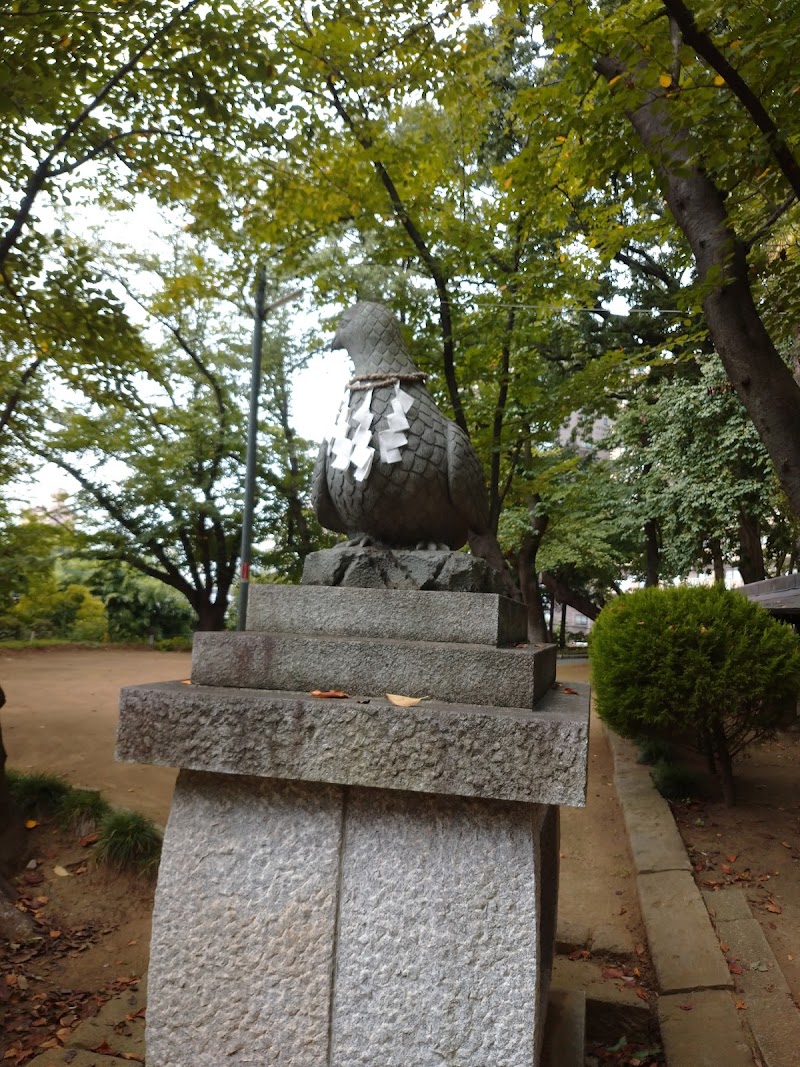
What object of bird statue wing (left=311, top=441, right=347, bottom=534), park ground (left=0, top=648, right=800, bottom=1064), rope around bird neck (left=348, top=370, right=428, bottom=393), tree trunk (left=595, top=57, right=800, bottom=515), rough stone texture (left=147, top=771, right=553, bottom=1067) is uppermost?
tree trunk (left=595, top=57, right=800, bottom=515)

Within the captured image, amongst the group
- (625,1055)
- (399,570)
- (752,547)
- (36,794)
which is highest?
(752,547)

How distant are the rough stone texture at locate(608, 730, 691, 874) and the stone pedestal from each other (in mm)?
3557

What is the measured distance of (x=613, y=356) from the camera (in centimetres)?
845

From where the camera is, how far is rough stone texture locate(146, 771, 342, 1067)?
6.51ft

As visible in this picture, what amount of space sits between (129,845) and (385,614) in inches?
165

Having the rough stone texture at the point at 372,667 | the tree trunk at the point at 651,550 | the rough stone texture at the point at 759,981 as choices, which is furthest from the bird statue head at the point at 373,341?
the tree trunk at the point at 651,550

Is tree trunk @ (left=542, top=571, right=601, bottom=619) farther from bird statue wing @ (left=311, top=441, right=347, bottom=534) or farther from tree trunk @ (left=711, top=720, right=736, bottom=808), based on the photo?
bird statue wing @ (left=311, top=441, right=347, bottom=534)

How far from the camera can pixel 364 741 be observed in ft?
6.36

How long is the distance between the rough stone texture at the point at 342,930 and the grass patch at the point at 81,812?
169 inches

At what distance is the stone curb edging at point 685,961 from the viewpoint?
305cm

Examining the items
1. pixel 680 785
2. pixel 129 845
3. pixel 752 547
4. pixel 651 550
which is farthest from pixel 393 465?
pixel 651 550

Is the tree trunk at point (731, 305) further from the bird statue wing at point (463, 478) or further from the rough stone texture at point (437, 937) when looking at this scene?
the rough stone texture at point (437, 937)

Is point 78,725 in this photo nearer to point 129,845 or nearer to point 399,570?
point 129,845

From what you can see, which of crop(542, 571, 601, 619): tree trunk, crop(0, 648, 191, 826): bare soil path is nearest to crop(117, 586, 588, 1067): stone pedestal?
crop(0, 648, 191, 826): bare soil path
